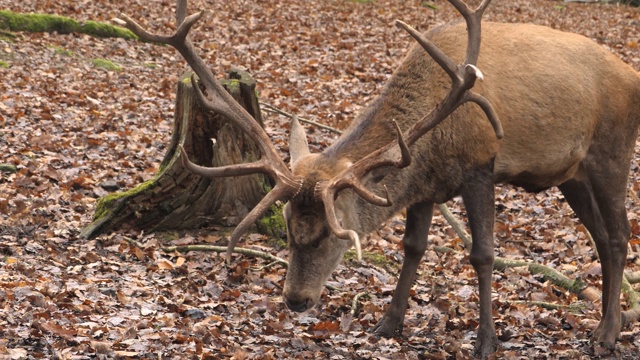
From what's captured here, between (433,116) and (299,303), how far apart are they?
1.58 meters

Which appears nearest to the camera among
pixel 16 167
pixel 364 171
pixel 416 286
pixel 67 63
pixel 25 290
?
pixel 364 171

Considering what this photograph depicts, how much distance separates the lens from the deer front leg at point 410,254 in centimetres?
659

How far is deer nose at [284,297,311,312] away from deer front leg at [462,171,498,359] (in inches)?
53.2

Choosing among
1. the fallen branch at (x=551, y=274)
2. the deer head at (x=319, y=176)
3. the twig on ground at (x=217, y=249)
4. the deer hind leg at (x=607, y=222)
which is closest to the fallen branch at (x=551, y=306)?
the fallen branch at (x=551, y=274)

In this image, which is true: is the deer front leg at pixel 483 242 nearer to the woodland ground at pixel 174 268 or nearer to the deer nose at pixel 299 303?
the woodland ground at pixel 174 268

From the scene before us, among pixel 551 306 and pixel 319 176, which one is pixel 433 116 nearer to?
pixel 319 176

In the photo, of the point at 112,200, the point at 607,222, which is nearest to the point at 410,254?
the point at 607,222

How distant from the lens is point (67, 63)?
15.4 meters

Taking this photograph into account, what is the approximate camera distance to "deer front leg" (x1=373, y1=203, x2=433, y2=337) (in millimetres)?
6590

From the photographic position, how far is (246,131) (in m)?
5.93

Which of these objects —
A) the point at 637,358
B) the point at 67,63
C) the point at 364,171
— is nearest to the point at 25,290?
the point at 364,171

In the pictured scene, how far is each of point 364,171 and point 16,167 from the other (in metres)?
5.23

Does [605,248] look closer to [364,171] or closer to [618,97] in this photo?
[618,97]

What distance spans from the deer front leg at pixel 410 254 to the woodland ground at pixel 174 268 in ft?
0.67
